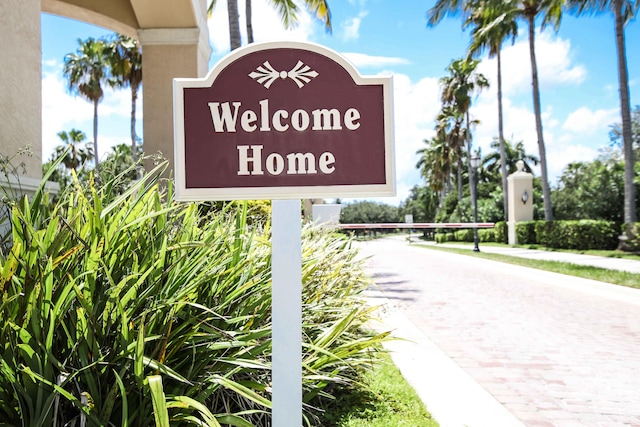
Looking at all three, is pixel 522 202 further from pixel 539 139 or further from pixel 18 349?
pixel 18 349

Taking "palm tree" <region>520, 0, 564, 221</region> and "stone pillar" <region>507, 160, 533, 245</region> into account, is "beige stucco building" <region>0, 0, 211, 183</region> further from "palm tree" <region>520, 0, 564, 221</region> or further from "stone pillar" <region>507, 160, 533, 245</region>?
"stone pillar" <region>507, 160, 533, 245</region>

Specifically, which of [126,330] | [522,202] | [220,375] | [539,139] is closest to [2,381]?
[126,330]

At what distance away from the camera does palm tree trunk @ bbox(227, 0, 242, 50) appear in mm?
11484

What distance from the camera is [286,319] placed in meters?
2.20

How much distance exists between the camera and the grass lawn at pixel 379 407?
3340 millimetres

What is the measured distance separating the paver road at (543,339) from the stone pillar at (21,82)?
3.92 m

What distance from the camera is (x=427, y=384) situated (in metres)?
4.38

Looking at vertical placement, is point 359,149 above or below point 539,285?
above

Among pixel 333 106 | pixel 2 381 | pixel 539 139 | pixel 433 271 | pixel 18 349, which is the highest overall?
pixel 539 139

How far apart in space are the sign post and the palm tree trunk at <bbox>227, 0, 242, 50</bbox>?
32.2ft

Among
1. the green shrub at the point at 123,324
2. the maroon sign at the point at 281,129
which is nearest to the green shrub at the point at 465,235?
the green shrub at the point at 123,324

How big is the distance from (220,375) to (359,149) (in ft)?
4.22

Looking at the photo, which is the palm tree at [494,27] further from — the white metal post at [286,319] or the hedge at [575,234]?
the white metal post at [286,319]

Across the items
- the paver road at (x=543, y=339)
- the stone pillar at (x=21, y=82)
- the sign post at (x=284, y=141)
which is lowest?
the paver road at (x=543, y=339)
